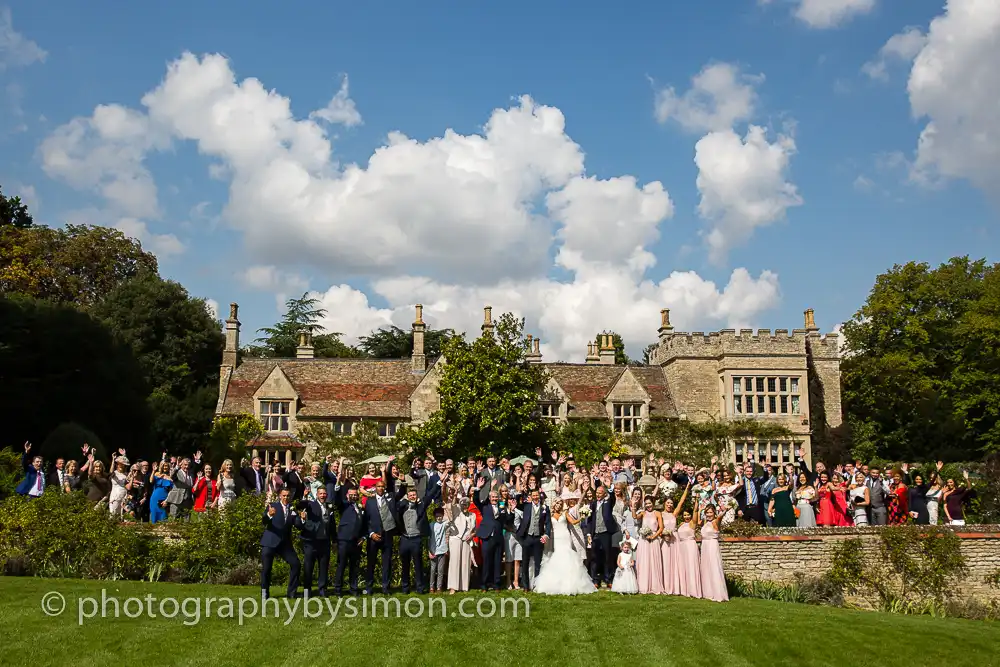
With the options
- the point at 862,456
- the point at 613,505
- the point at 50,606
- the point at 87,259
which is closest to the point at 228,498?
the point at 50,606

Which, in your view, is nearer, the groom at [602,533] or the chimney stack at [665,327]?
the groom at [602,533]

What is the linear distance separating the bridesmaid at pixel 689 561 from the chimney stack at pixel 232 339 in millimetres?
30297

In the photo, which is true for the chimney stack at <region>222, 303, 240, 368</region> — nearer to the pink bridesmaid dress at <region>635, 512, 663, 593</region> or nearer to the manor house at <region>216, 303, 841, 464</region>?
the manor house at <region>216, 303, 841, 464</region>

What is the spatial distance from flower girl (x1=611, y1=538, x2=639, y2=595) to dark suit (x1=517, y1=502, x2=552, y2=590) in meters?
1.29

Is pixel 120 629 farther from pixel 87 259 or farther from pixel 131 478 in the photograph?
pixel 87 259

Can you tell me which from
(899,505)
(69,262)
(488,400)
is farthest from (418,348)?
(899,505)

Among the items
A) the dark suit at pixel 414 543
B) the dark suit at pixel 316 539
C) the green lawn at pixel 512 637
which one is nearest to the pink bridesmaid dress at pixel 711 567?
Answer: the green lawn at pixel 512 637

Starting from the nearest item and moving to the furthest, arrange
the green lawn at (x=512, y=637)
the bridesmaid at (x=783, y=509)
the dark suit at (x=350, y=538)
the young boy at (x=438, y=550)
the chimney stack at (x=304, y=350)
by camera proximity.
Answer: the green lawn at (x=512, y=637)
the dark suit at (x=350, y=538)
the young boy at (x=438, y=550)
the bridesmaid at (x=783, y=509)
the chimney stack at (x=304, y=350)

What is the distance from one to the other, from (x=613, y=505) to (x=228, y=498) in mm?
7857

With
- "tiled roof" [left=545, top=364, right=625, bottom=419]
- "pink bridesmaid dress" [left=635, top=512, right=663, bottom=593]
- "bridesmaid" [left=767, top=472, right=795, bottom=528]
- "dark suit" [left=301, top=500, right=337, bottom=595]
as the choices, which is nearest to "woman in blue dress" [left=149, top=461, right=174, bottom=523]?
"dark suit" [left=301, top=500, right=337, bottom=595]

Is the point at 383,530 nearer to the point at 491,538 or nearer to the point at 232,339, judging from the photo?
the point at 491,538

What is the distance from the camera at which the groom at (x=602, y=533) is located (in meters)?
15.2

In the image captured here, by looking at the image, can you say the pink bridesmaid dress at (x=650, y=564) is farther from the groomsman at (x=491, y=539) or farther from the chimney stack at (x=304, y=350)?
the chimney stack at (x=304, y=350)

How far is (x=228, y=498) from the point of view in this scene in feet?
57.2
